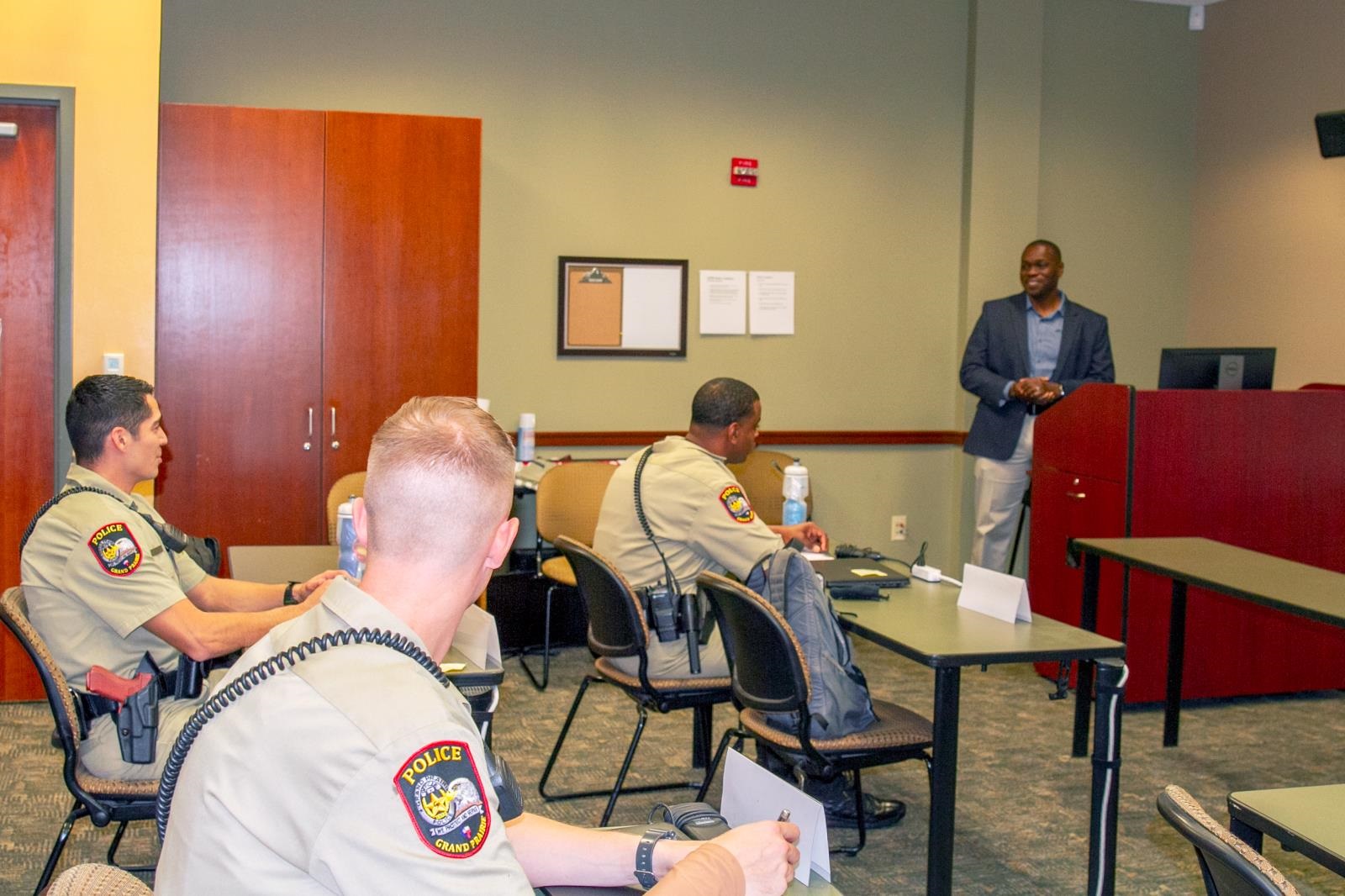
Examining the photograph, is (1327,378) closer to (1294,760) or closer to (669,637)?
(1294,760)

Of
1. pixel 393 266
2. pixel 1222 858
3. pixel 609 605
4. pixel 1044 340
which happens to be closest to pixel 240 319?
pixel 393 266

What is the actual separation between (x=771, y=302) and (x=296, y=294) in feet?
7.89

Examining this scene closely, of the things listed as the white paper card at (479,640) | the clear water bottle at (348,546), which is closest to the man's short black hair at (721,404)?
the clear water bottle at (348,546)

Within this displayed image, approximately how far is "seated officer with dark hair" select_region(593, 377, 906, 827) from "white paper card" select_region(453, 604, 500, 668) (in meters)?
0.91

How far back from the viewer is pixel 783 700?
309 centimetres

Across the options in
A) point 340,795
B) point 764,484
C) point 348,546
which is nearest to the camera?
point 340,795

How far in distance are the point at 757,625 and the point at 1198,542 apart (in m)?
1.98

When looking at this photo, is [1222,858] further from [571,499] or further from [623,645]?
[571,499]

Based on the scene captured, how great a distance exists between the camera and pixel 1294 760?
4457 mm

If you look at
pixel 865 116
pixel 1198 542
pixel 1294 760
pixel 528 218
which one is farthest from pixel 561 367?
pixel 1294 760

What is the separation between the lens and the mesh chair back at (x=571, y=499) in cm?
→ 547

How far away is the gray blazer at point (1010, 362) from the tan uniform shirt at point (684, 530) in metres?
2.54

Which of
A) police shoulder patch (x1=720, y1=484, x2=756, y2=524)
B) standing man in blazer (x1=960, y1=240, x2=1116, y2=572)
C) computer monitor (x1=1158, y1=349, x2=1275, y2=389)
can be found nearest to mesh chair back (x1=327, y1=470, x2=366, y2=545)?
police shoulder patch (x1=720, y1=484, x2=756, y2=524)

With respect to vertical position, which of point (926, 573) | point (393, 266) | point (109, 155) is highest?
point (109, 155)
